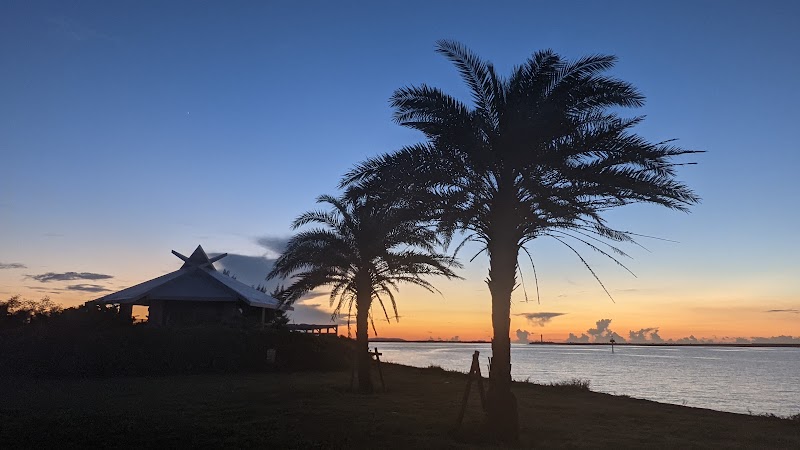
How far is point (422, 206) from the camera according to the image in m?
14.4

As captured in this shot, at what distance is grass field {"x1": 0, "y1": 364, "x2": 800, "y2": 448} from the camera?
39.4 ft

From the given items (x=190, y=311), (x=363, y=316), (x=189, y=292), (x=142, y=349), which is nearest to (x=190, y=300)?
(x=189, y=292)

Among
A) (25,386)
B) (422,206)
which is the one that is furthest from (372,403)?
(25,386)

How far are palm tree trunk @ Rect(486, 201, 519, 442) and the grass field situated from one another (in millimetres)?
480

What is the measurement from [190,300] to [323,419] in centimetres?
2361

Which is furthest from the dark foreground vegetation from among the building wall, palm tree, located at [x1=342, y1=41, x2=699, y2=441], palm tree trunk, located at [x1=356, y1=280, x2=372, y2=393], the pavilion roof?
palm tree, located at [x1=342, y1=41, x2=699, y2=441]

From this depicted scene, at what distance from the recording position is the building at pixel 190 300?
3541 centimetres

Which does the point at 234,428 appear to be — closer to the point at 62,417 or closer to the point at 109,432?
the point at 109,432

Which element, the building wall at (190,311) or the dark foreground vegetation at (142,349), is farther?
the building wall at (190,311)

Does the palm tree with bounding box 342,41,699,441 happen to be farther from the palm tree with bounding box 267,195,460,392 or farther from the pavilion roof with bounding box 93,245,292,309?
the pavilion roof with bounding box 93,245,292,309

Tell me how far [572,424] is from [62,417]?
1267 cm

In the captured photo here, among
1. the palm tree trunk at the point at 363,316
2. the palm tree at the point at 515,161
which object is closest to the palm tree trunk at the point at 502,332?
the palm tree at the point at 515,161

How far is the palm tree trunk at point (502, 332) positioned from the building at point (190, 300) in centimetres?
2469

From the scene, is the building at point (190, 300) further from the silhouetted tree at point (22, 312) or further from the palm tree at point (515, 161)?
the palm tree at point (515, 161)
